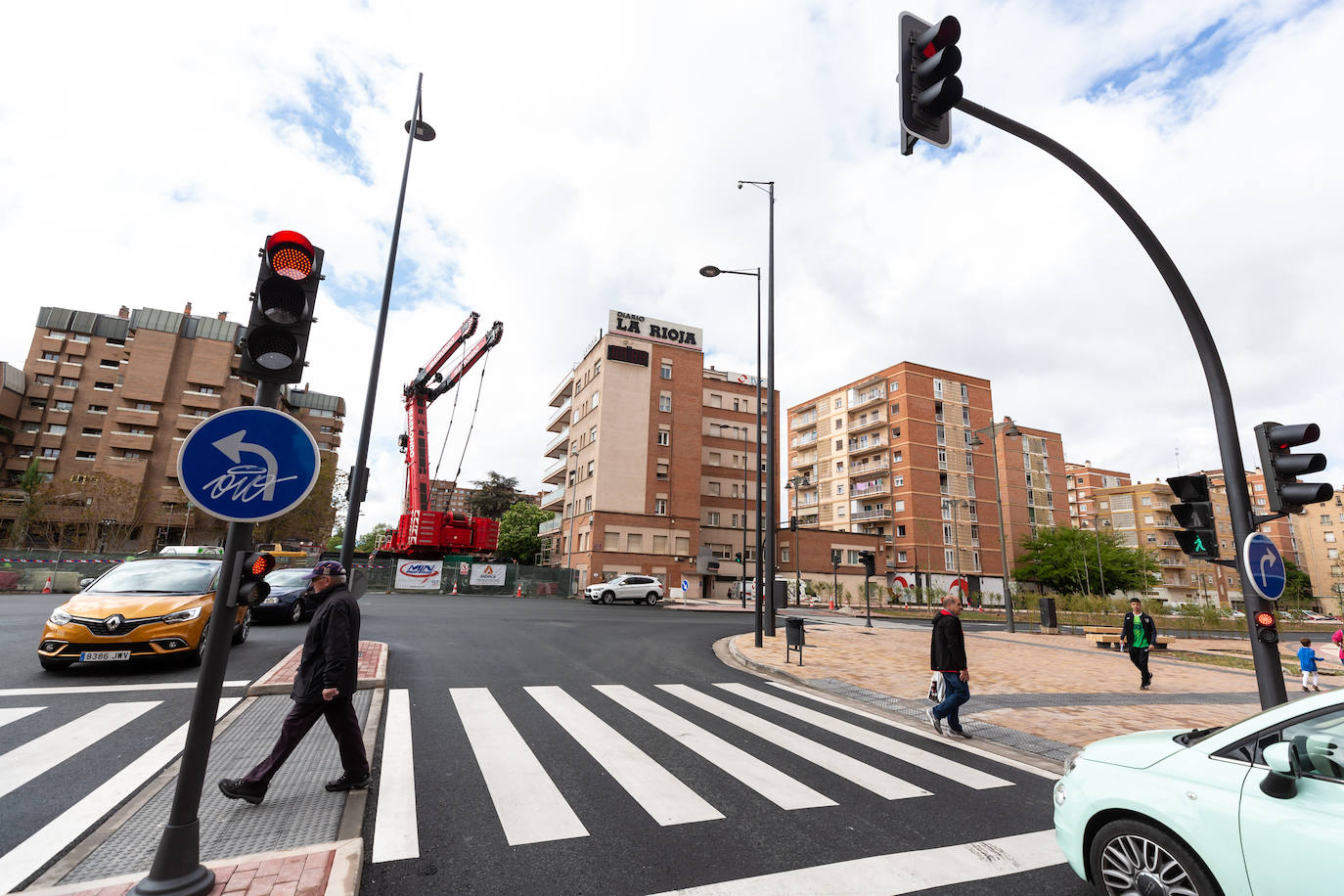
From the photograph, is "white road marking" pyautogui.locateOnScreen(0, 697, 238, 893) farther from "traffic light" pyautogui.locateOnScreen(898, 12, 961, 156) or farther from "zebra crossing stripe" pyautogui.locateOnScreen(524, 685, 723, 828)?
"traffic light" pyautogui.locateOnScreen(898, 12, 961, 156)

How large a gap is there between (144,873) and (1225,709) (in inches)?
487

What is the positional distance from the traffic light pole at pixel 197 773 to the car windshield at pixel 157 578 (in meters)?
7.43

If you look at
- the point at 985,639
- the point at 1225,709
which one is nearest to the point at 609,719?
the point at 1225,709

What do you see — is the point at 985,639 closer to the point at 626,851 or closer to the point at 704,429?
the point at 626,851

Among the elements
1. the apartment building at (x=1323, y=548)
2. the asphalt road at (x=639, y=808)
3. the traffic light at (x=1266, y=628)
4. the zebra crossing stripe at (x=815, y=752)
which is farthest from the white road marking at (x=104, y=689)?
the apartment building at (x=1323, y=548)

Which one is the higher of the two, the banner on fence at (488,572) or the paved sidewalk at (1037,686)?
the banner on fence at (488,572)

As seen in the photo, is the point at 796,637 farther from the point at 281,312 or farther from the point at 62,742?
the point at 281,312

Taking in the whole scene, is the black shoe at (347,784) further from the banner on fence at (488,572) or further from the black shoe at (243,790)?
the banner on fence at (488,572)

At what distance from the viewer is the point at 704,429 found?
5031cm

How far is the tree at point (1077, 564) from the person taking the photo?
56.4 metres

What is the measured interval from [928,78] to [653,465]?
137ft

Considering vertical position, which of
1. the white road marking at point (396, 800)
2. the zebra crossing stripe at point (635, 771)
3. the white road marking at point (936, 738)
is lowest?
the white road marking at point (936, 738)

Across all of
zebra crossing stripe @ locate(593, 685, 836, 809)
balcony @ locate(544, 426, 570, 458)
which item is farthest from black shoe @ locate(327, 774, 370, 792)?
balcony @ locate(544, 426, 570, 458)

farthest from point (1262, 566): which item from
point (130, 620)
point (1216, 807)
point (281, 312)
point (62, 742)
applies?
point (130, 620)
